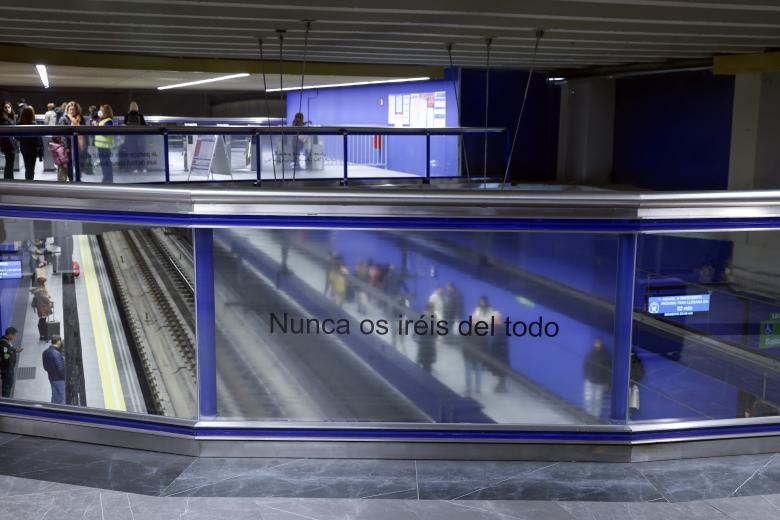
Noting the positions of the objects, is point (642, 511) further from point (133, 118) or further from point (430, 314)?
point (133, 118)

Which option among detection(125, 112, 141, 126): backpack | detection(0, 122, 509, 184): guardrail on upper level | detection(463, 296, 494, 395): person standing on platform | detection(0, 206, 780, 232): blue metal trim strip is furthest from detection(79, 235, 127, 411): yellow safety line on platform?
detection(125, 112, 141, 126): backpack

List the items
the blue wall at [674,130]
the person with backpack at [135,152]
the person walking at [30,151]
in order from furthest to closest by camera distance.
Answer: the blue wall at [674,130]
the person with backpack at [135,152]
the person walking at [30,151]

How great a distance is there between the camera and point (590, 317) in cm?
364

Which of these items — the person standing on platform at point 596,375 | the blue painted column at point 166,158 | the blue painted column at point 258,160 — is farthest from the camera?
the blue painted column at point 258,160

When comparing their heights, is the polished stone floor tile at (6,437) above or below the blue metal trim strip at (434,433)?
below

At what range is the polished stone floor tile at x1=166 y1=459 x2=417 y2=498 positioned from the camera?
3.42 meters

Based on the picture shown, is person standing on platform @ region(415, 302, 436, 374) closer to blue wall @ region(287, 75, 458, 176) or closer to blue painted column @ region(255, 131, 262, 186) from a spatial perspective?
blue wall @ region(287, 75, 458, 176)

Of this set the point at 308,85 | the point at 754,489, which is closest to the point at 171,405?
the point at 754,489

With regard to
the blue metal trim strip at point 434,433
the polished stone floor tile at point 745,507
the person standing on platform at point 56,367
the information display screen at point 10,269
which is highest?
the information display screen at point 10,269

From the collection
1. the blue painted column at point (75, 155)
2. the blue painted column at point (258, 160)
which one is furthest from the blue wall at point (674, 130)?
the blue painted column at point (75, 155)

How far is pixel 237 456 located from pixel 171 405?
37cm

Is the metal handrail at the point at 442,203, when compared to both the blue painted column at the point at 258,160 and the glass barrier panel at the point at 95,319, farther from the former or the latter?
the blue painted column at the point at 258,160

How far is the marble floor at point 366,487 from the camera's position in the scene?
3.26 m

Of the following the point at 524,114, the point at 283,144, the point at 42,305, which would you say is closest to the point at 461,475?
the point at 42,305
